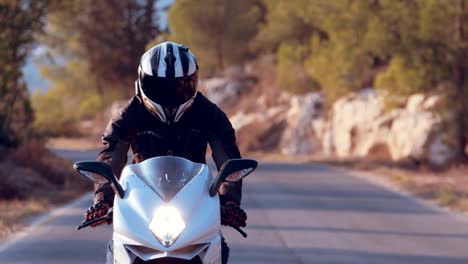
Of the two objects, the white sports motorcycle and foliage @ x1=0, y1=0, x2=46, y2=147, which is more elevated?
foliage @ x1=0, y1=0, x2=46, y2=147

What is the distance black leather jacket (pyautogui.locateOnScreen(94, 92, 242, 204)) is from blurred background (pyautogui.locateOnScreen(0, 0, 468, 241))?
21.5 feet

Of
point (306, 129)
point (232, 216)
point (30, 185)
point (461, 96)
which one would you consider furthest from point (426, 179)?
point (232, 216)

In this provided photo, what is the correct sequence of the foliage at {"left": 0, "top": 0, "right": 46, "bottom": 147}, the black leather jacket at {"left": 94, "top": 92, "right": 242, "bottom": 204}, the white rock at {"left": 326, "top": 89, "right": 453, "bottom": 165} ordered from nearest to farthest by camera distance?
the black leather jacket at {"left": 94, "top": 92, "right": 242, "bottom": 204}, the foliage at {"left": 0, "top": 0, "right": 46, "bottom": 147}, the white rock at {"left": 326, "top": 89, "right": 453, "bottom": 165}

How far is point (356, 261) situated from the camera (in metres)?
9.41

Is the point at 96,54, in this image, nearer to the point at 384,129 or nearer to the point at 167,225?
the point at 384,129

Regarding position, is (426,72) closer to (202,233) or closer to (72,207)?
(72,207)

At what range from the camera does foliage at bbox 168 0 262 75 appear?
43.8m

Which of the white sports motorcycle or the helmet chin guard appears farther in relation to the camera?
the helmet chin guard

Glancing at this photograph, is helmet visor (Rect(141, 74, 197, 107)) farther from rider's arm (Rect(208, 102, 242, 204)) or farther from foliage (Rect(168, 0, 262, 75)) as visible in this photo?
foliage (Rect(168, 0, 262, 75))

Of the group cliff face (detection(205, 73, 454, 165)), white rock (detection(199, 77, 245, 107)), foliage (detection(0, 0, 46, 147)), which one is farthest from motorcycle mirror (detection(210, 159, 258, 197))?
white rock (detection(199, 77, 245, 107))

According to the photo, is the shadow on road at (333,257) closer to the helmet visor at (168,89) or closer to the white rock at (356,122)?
the helmet visor at (168,89)

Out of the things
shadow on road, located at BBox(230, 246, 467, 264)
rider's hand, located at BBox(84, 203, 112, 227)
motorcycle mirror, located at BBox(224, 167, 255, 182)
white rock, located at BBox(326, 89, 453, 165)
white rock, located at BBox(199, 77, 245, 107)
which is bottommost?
shadow on road, located at BBox(230, 246, 467, 264)

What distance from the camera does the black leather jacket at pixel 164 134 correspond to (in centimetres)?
511

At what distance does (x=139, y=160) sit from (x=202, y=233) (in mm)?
1108
